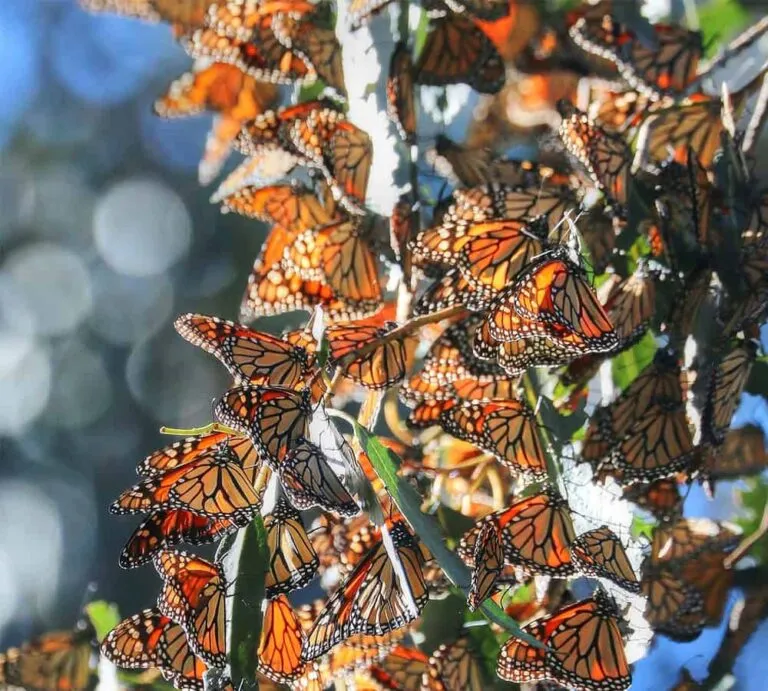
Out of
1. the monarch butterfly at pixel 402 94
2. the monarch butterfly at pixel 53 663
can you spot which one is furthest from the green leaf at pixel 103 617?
the monarch butterfly at pixel 402 94

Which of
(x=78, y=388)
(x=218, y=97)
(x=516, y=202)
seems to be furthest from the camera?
(x=78, y=388)

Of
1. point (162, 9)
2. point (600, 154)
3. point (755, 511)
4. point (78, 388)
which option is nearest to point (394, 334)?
point (600, 154)

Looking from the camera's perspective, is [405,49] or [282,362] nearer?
[282,362]

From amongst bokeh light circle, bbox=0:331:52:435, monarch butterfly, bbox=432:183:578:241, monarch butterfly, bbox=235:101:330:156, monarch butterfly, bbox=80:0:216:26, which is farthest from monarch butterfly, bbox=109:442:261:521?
bokeh light circle, bbox=0:331:52:435

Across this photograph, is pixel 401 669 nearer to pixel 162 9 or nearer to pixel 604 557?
pixel 604 557

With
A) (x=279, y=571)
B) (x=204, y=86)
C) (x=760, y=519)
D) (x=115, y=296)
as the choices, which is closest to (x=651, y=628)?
(x=760, y=519)

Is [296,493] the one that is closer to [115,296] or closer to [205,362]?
[205,362]

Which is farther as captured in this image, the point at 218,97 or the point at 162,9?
the point at 218,97

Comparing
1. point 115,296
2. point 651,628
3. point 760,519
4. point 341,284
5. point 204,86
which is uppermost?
point 115,296
